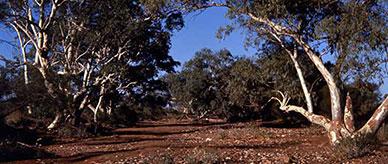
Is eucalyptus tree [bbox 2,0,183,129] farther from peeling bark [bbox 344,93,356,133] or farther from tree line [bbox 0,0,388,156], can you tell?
peeling bark [bbox 344,93,356,133]

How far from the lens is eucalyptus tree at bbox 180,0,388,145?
1669cm

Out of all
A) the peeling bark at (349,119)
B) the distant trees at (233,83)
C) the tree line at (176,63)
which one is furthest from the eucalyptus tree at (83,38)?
the peeling bark at (349,119)

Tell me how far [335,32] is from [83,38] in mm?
17774

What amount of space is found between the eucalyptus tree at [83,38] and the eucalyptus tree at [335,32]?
4.63 m

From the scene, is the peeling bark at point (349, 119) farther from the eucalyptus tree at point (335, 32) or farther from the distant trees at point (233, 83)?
the distant trees at point (233, 83)

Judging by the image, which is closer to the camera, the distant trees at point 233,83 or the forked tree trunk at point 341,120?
the forked tree trunk at point 341,120

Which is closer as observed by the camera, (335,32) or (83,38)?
(335,32)

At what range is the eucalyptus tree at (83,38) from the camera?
26.1 meters

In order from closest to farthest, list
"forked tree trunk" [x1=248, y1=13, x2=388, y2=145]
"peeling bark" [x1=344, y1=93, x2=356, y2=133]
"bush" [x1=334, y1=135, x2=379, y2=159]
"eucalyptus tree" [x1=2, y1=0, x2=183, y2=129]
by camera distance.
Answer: "bush" [x1=334, y1=135, x2=379, y2=159], "forked tree trunk" [x1=248, y1=13, x2=388, y2=145], "peeling bark" [x1=344, y1=93, x2=356, y2=133], "eucalyptus tree" [x1=2, y1=0, x2=183, y2=129]

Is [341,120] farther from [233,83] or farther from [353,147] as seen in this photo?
[233,83]

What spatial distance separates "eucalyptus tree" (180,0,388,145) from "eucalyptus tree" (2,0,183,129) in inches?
182

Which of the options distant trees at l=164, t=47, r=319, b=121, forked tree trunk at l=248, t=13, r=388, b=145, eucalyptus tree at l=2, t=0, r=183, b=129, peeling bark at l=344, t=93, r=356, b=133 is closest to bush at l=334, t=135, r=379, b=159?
forked tree trunk at l=248, t=13, r=388, b=145

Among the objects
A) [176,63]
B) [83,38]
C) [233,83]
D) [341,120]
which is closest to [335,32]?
[341,120]

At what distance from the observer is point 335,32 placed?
60.1 feet
